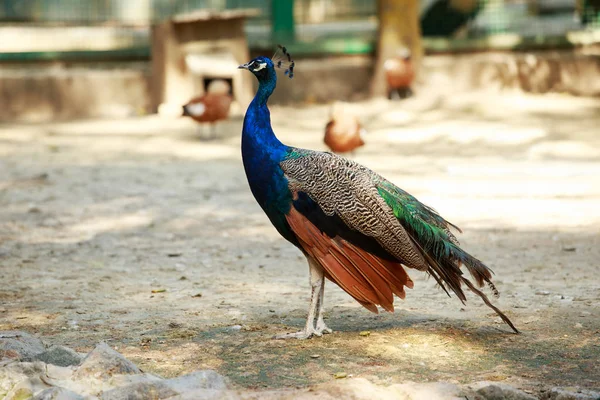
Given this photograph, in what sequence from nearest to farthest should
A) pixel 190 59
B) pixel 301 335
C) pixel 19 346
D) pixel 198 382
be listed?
pixel 198 382 < pixel 19 346 < pixel 301 335 < pixel 190 59

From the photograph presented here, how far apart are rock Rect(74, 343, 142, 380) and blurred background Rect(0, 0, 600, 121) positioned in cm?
998

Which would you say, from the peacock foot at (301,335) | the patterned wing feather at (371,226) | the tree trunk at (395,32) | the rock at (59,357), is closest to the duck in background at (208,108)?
the tree trunk at (395,32)

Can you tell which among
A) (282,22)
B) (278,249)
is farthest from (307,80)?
(278,249)

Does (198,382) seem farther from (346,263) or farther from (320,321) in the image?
(320,321)

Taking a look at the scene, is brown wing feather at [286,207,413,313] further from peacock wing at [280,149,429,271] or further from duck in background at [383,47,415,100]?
duck in background at [383,47,415,100]

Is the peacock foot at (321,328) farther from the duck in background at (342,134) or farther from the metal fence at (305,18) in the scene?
the metal fence at (305,18)

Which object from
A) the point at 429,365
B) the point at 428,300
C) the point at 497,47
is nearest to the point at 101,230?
the point at 428,300

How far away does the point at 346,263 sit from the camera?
4691mm

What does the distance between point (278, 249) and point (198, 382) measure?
12.1 ft

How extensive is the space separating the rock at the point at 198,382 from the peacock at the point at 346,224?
3.71 feet

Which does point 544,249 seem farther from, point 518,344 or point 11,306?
point 11,306

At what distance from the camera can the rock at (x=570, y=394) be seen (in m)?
3.67

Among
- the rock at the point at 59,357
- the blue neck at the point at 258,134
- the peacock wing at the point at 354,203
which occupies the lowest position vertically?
the rock at the point at 59,357

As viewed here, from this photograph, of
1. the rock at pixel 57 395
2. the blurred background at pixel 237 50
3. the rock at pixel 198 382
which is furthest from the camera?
the blurred background at pixel 237 50
